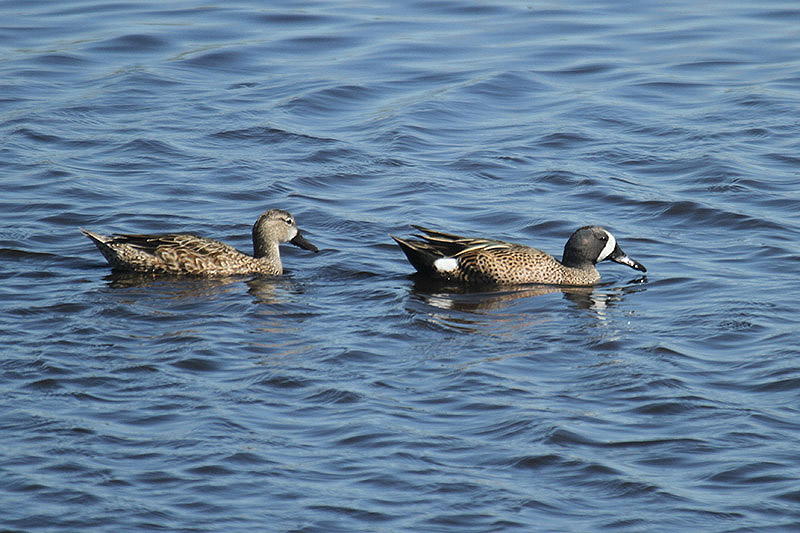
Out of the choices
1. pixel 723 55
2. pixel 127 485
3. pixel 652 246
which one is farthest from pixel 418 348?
pixel 723 55

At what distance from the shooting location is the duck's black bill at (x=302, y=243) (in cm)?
1145

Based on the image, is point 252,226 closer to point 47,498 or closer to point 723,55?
point 47,498

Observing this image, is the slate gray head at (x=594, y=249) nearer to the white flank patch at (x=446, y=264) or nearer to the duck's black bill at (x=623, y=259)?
the duck's black bill at (x=623, y=259)

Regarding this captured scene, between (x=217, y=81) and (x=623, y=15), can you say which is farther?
(x=623, y=15)

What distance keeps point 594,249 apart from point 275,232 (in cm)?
267

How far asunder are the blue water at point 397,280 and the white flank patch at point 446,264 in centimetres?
25

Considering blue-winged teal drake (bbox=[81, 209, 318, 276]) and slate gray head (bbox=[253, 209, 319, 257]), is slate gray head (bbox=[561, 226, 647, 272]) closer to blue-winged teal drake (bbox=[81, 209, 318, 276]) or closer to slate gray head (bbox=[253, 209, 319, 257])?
slate gray head (bbox=[253, 209, 319, 257])

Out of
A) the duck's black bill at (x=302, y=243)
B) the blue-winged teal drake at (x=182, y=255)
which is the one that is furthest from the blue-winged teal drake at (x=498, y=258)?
the blue-winged teal drake at (x=182, y=255)

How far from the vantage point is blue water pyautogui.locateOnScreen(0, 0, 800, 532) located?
688 centimetres

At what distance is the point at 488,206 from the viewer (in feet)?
41.7

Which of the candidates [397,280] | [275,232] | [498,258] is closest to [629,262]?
[498,258]

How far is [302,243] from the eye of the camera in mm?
11469

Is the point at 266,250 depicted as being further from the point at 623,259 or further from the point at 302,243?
the point at 623,259

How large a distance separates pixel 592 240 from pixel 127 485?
546cm
